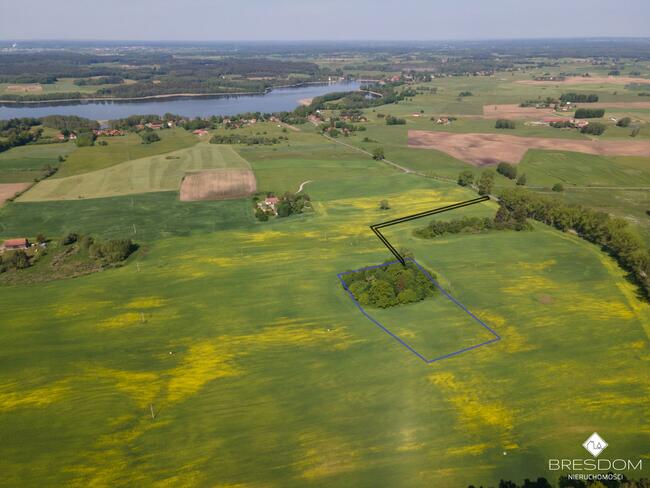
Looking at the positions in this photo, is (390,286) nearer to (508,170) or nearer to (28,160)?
(508,170)

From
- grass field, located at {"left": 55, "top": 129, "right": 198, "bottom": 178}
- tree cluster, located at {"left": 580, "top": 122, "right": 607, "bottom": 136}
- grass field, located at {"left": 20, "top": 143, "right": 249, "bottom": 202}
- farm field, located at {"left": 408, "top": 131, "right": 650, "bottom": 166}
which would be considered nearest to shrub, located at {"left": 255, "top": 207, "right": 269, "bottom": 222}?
grass field, located at {"left": 20, "top": 143, "right": 249, "bottom": 202}

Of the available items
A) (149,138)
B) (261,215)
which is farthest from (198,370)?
(149,138)

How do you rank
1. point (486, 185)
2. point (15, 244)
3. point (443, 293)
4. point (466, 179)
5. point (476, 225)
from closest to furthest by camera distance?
point (443, 293) < point (15, 244) < point (476, 225) < point (486, 185) < point (466, 179)

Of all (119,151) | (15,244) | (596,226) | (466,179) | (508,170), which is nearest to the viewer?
(15,244)

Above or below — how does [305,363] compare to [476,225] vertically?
below

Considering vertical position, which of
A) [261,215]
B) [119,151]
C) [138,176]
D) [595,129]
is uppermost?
[595,129]

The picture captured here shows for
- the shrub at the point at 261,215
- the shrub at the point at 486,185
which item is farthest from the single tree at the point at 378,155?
the shrub at the point at 261,215

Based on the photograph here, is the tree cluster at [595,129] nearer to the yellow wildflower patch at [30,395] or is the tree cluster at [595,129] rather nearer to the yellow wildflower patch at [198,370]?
the yellow wildflower patch at [198,370]
